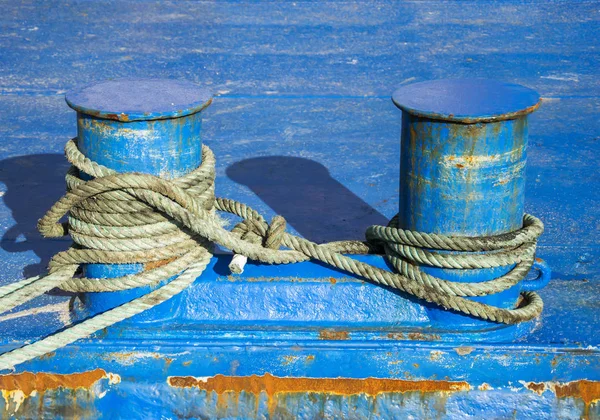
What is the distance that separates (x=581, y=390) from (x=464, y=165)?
0.69 meters

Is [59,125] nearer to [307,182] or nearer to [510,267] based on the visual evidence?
[307,182]

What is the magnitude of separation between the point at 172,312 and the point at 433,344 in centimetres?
73

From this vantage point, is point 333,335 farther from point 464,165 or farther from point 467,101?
point 467,101

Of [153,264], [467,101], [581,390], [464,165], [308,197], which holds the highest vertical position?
[467,101]

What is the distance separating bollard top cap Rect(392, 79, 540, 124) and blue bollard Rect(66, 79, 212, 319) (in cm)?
57

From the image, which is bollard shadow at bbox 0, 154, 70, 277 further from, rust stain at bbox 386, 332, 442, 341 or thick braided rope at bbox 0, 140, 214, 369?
rust stain at bbox 386, 332, 442, 341

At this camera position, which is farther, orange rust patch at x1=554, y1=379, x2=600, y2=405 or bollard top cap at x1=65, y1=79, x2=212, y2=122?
orange rust patch at x1=554, y1=379, x2=600, y2=405

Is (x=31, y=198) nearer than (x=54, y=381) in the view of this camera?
No

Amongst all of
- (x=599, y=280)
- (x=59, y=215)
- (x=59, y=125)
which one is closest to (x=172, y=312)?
(x=59, y=215)

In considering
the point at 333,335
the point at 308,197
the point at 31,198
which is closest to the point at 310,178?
the point at 308,197

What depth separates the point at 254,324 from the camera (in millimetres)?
2414

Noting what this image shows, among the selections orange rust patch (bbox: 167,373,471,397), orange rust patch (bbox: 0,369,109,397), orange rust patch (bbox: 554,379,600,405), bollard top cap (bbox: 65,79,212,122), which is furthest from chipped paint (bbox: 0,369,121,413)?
orange rust patch (bbox: 554,379,600,405)

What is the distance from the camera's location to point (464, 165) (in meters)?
2.22

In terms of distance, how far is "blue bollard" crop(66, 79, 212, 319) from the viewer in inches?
86.9
